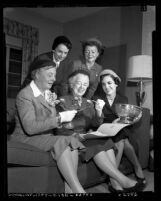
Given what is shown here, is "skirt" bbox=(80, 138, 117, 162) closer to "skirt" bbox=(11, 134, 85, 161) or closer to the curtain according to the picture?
"skirt" bbox=(11, 134, 85, 161)

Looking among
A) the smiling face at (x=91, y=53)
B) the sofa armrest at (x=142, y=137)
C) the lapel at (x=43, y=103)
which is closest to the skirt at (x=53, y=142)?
the lapel at (x=43, y=103)

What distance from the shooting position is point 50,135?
1053 mm

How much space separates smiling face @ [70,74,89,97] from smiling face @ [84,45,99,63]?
0.08m

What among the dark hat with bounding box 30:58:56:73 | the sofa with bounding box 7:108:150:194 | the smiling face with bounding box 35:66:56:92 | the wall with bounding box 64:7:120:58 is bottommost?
the sofa with bounding box 7:108:150:194

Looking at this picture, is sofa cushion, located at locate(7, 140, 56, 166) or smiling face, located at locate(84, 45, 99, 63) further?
smiling face, located at locate(84, 45, 99, 63)

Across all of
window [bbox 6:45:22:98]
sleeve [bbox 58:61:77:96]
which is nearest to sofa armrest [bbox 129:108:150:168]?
sleeve [bbox 58:61:77:96]

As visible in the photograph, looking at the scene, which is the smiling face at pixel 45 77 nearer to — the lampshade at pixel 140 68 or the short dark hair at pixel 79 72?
the short dark hair at pixel 79 72

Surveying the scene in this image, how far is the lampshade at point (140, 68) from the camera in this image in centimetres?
105

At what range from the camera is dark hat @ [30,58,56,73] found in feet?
3.49

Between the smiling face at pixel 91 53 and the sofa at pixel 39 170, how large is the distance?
0.32m
